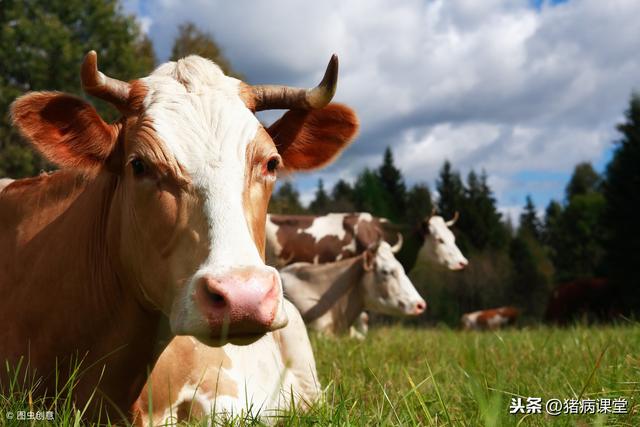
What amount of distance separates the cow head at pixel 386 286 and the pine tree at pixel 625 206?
727 inches

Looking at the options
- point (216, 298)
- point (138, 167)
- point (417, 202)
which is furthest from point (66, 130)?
point (417, 202)

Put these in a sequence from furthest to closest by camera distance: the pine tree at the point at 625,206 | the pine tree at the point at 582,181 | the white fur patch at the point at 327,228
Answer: the pine tree at the point at 582,181
the pine tree at the point at 625,206
the white fur patch at the point at 327,228

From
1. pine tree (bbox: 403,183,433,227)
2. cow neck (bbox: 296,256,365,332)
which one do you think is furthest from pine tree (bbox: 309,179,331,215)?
cow neck (bbox: 296,256,365,332)

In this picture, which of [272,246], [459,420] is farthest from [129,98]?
[272,246]

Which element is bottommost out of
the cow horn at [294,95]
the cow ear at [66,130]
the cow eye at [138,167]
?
the cow eye at [138,167]

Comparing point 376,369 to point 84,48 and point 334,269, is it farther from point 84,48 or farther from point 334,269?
point 84,48

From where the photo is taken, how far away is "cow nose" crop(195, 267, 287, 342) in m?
1.91

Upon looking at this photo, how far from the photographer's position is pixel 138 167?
8.25 feet

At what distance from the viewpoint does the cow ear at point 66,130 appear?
272 centimetres

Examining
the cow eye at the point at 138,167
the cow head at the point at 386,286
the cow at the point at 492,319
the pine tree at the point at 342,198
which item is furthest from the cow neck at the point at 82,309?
the pine tree at the point at 342,198

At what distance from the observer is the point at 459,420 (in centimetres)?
207

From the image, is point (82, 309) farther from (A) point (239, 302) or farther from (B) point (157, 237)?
(A) point (239, 302)

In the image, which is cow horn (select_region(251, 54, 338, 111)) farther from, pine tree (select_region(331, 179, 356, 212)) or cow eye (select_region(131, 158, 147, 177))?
pine tree (select_region(331, 179, 356, 212))

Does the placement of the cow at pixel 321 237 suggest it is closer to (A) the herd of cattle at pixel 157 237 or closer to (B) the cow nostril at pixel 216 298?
(A) the herd of cattle at pixel 157 237
